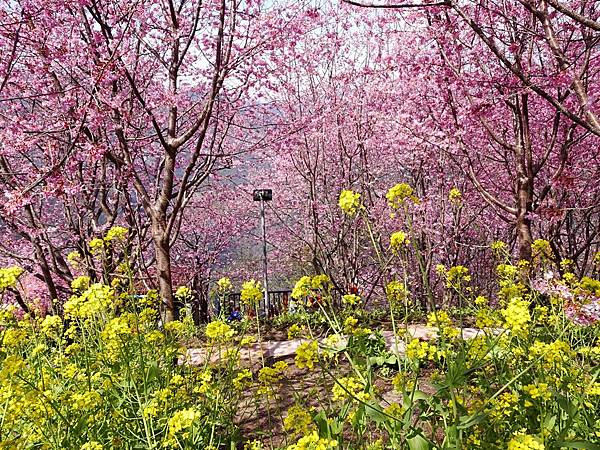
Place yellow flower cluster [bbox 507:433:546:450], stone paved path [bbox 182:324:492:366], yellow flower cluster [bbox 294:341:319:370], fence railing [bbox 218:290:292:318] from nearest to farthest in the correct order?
yellow flower cluster [bbox 507:433:546:450] → yellow flower cluster [bbox 294:341:319:370] → stone paved path [bbox 182:324:492:366] → fence railing [bbox 218:290:292:318]

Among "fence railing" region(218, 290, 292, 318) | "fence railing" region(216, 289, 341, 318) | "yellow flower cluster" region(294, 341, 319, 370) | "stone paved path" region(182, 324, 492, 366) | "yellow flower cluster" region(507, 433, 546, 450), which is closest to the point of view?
"yellow flower cluster" region(507, 433, 546, 450)

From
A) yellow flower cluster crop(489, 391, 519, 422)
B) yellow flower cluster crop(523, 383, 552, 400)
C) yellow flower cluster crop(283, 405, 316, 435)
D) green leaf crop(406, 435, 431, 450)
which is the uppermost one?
yellow flower cluster crop(523, 383, 552, 400)

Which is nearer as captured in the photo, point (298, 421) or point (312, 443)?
point (312, 443)

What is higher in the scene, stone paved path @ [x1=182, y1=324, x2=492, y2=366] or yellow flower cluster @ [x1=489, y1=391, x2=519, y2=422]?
yellow flower cluster @ [x1=489, y1=391, x2=519, y2=422]

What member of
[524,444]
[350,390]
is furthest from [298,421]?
[524,444]

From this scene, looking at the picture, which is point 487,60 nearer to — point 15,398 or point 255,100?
point 255,100

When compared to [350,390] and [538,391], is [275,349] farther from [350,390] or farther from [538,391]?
[538,391]

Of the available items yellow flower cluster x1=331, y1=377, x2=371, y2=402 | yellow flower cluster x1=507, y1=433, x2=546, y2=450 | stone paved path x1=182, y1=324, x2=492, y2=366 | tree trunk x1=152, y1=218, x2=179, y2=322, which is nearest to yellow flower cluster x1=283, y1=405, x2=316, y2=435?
yellow flower cluster x1=331, y1=377, x2=371, y2=402

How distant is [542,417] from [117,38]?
5.40 metres

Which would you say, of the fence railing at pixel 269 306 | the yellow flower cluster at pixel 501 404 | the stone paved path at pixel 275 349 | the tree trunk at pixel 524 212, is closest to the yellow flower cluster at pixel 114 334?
the fence railing at pixel 269 306

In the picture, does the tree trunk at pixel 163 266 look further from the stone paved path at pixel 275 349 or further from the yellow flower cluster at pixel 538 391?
the yellow flower cluster at pixel 538 391

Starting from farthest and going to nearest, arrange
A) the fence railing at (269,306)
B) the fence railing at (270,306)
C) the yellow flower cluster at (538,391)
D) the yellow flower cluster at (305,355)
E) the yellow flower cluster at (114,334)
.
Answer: the fence railing at (270,306) → the fence railing at (269,306) → the yellow flower cluster at (114,334) → the yellow flower cluster at (305,355) → the yellow flower cluster at (538,391)

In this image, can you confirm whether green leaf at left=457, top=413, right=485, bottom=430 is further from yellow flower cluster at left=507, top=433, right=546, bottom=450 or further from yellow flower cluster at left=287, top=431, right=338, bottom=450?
yellow flower cluster at left=287, top=431, right=338, bottom=450

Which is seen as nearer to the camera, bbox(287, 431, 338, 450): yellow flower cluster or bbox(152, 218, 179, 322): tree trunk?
bbox(287, 431, 338, 450): yellow flower cluster
